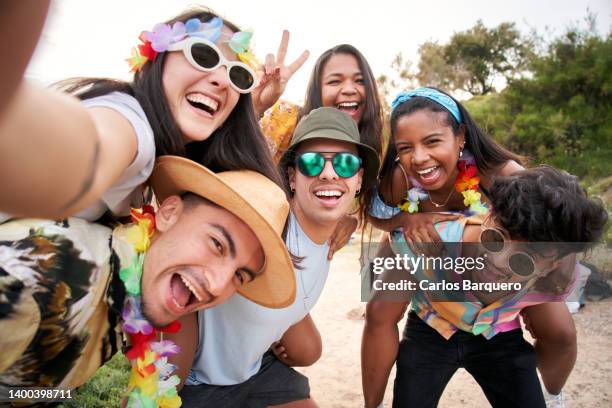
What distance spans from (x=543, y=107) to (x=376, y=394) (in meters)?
10.4

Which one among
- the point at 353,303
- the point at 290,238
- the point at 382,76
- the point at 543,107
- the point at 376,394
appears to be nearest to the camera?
the point at 290,238

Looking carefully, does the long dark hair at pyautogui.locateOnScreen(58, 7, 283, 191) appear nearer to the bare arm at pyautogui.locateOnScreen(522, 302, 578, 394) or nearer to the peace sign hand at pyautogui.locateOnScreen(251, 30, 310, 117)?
the peace sign hand at pyautogui.locateOnScreen(251, 30, 310, 117)

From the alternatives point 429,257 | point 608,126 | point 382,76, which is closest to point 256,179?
point 429,257

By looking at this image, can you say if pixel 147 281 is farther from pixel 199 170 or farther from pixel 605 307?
pixel 605 307

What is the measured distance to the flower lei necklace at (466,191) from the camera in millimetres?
2805

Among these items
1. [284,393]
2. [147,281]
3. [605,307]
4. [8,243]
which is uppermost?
[8,243]

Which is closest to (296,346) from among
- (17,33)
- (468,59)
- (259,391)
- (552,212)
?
(259,391)

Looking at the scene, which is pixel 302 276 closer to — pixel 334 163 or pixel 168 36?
pixel 334 163

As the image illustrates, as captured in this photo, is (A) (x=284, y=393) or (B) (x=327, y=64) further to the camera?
(B) (x=327, y=64)

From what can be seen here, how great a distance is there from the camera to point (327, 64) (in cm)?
340

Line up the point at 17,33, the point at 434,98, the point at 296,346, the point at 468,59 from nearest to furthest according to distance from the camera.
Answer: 1. the point at 17,33
2. the point at 296,346
3. the point at 434,98
4. the point at 468,59

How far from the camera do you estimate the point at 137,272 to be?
1.62 m

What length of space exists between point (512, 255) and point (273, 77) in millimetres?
1994

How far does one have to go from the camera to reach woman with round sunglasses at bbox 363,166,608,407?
87.8 inches
